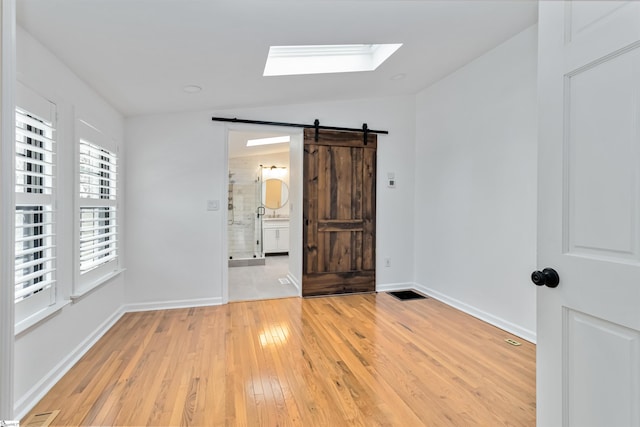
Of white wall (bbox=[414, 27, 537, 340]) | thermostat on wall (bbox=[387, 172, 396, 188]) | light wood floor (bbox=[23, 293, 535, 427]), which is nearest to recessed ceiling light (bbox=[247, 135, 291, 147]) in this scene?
thermostat on wall (bbox=[387, 172, 396, 188])

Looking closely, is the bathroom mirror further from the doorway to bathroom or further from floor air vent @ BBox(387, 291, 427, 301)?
floor air vent @ BBox(387, 291, 427, 301)

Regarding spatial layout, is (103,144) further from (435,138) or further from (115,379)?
(435,138)

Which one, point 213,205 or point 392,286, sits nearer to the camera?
point 213,205

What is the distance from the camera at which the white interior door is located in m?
0.93

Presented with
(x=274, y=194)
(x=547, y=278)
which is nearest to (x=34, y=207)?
(x=547, y=278)

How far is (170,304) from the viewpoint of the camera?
3477 mm

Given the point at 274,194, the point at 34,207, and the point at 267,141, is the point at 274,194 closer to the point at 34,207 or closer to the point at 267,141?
the point at 267,141

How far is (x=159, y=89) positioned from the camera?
2.66 m

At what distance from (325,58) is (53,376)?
325 cm

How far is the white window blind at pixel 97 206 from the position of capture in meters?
2.43

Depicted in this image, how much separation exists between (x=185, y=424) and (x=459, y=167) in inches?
133

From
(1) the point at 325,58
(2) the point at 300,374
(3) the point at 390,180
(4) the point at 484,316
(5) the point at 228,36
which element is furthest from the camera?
(3) the point at 390,180

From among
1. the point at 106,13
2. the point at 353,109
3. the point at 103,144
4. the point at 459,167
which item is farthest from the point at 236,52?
the point at 459,167

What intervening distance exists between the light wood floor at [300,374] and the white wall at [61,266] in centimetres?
11
